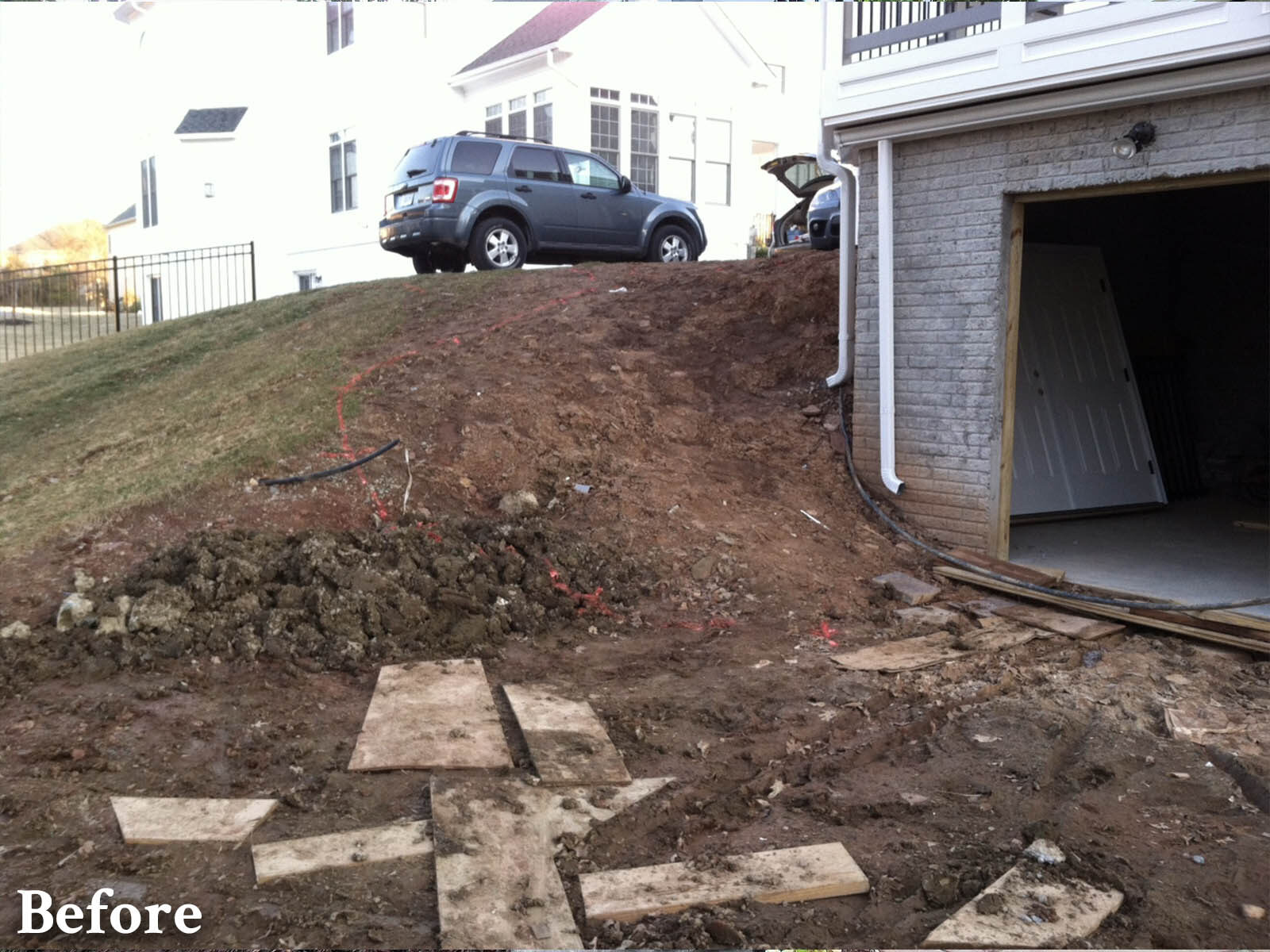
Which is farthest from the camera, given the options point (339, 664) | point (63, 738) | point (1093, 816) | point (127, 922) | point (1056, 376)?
point (1056, 376)

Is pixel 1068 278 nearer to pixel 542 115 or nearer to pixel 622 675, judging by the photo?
pixel 622 675

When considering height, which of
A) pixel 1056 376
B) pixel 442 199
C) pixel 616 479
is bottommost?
pixel 616 479

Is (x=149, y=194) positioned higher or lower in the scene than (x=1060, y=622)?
higher

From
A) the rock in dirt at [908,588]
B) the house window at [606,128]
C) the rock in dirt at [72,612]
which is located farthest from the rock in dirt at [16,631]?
the house window at [606,128]

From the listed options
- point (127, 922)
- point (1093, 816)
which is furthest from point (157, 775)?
point (1093, 816)

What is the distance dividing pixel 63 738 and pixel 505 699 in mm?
2006

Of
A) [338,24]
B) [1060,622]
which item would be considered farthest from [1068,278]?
[338,24]

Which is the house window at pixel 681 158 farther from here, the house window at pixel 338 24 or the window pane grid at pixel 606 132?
the house window at pixel 338 24

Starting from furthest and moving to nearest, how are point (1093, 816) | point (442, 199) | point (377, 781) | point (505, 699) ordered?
point (442, 199) < point (505, 699) < point (377, 781) < point (1093, 816)

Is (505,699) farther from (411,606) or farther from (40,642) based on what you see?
(40,642)

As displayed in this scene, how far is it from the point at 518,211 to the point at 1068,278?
7.44 m

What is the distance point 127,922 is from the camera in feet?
11.5

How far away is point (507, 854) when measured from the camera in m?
3.98

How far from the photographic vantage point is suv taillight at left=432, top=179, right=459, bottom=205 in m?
13.9
